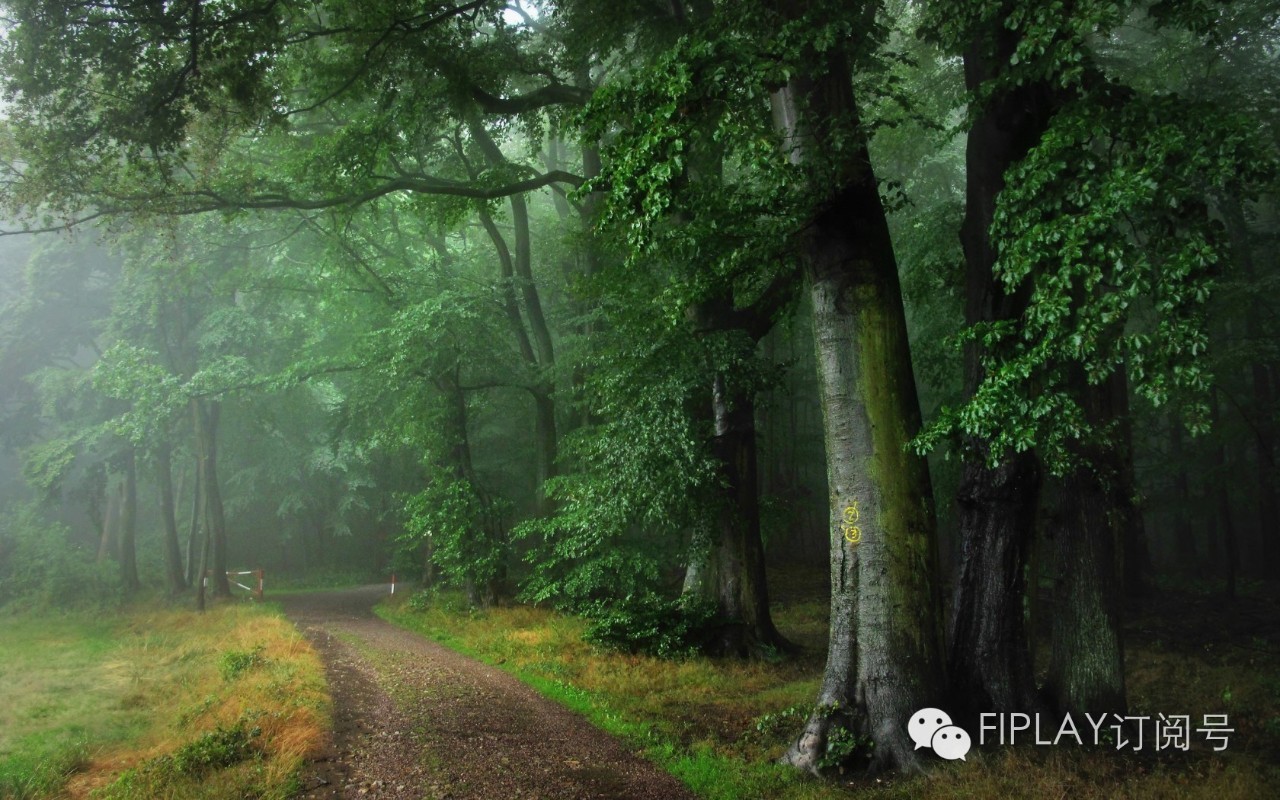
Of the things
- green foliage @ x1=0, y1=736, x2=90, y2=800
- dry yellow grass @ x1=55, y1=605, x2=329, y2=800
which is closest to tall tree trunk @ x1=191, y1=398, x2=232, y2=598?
dry yellow grass @ x1=55, y1=605, x2=329, y2=800

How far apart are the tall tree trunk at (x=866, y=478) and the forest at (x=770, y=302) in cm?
3

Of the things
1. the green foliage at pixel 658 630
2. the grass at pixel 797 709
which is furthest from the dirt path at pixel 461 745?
the green foliage at pixel 658 630

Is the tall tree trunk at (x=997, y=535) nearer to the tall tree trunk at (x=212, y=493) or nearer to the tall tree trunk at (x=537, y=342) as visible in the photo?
the tall tree trunk at (x=537, y=342)

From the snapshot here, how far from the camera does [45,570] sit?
24.8m

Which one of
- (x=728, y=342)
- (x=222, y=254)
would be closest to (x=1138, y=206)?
(x=728, y=342)

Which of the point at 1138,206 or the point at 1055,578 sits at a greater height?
the point at 1138,206

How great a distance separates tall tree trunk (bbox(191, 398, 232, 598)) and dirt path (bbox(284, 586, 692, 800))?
580 inches

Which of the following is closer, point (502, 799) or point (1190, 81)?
point (502, 799)

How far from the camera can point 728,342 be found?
37.1 feet

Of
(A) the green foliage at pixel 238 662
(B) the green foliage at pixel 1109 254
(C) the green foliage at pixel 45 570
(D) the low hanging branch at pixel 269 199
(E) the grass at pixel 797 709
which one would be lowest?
(E) the grass at pixel 797 709

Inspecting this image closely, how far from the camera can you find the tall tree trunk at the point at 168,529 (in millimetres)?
25141

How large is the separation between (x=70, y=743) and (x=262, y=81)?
8058 mm

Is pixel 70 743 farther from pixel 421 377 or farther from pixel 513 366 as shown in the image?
pixel 513 366

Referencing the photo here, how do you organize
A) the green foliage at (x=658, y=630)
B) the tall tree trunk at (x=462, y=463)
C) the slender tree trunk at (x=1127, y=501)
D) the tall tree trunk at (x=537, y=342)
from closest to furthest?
the slender tree trunk at (x=1127, y=501), the green foliage at (x=658, y=630), the tall tree trunk at (x=462, y=463), the tall tree trunk at (x=537, y=342)
